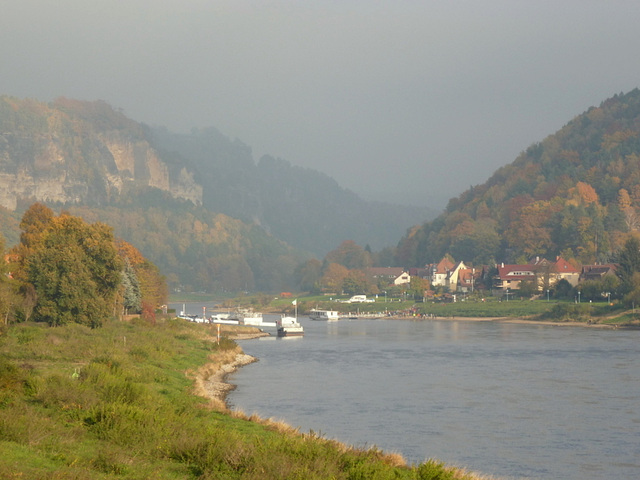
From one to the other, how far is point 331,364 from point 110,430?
3943 centimetres

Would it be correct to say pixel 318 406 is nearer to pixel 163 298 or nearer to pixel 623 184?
pixel 163 298

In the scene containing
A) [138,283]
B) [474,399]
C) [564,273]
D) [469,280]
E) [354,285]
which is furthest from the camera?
[354,285]

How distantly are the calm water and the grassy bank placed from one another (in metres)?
6.08

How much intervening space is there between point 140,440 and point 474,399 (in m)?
24.8

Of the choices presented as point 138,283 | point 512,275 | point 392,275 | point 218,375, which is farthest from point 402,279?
point 218,375

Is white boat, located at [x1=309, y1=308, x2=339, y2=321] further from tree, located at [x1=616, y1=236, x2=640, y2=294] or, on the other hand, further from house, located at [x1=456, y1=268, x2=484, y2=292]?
tree, located at [x1=616, y1=236, x2=640, y2=294]

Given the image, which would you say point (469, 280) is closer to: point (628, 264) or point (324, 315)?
point (324, 315)

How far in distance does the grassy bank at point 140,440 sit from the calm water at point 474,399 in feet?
19.9

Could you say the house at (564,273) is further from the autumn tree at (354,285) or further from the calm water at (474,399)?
the calm water at (474,399)

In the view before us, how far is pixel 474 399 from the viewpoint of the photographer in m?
42.2

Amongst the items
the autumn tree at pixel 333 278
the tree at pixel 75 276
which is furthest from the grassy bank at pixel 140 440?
the autumn tree at pixel 333 278

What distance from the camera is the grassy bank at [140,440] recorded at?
17781mm

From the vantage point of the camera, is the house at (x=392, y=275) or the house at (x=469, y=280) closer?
the house at (x=469, y=280)

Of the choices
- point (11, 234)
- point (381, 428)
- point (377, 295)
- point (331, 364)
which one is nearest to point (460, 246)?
point (377, 295)
